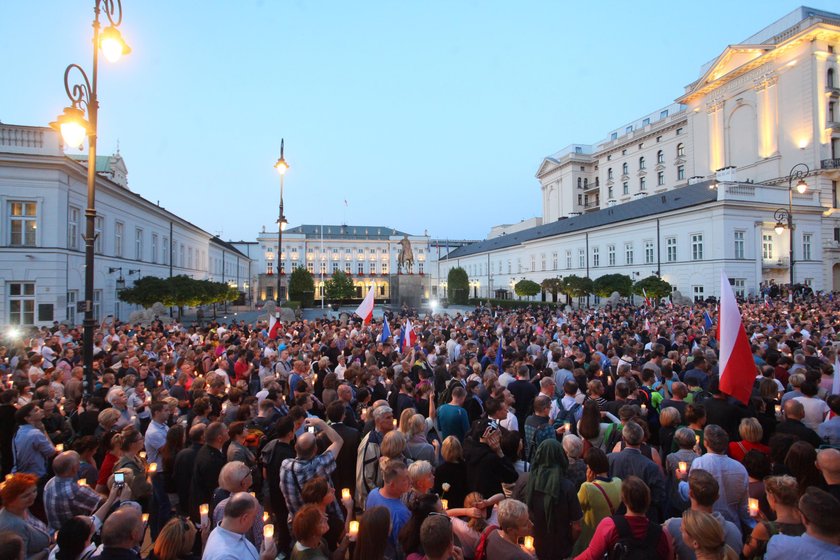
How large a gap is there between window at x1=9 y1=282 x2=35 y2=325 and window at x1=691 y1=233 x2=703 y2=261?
4421 centimetres

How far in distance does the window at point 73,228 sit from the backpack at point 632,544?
27.5 metres

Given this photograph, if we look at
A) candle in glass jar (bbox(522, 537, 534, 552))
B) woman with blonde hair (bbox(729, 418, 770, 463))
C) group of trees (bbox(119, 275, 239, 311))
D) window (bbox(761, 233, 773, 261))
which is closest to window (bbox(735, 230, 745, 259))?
window (bbox(761, 233, 773, 261))

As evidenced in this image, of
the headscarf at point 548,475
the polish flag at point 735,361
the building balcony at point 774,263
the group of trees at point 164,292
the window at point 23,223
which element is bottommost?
the headscarf at point 548,475

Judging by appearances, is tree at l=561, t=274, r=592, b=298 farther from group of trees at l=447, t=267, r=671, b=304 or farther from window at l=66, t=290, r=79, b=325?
window at l=66, t=290, r=79, b=325

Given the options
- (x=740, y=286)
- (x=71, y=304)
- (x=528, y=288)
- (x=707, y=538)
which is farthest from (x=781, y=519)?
(x=528, y=288)

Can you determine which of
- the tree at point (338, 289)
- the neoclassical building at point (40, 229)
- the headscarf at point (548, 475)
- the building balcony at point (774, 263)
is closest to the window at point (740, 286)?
the building balcony at point (774, 263)

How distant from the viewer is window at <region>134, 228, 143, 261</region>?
33.0 m

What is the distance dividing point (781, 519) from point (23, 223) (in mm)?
28468

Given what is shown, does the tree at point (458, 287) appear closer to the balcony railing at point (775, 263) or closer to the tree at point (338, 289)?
the tree at point (338, 289)

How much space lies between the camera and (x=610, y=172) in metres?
76.5

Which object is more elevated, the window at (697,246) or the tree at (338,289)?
the window at (697,246)

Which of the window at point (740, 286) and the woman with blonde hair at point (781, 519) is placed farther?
the window at point (740, 286)

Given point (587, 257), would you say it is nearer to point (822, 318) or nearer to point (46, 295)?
point (822, 318)

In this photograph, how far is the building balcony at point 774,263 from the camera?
37050 mm
